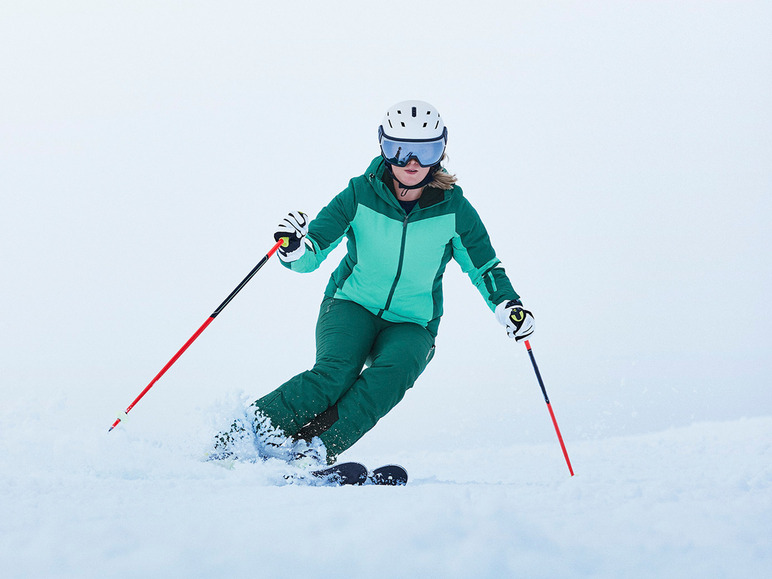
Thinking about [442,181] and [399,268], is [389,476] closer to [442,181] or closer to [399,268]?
[399,268]

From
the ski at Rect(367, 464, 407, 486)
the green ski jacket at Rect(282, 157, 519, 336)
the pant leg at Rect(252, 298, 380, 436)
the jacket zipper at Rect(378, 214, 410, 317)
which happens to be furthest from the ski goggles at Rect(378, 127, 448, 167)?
the ski at Rect(367, 464, 407, 486)

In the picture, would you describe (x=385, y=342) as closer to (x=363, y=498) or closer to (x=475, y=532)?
(x=363, y=498)

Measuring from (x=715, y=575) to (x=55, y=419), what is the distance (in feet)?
8.01

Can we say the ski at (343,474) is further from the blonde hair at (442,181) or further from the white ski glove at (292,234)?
the blonde hair at (442,181)

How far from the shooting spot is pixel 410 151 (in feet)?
9.45

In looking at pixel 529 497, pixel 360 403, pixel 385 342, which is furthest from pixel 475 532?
pixel 385 342

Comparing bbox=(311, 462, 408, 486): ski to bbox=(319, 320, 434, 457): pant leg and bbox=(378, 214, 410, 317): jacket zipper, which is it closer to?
bbox=(319, 320, 434, 457): pant leg

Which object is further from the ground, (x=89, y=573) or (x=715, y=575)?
(x=89, y=573)

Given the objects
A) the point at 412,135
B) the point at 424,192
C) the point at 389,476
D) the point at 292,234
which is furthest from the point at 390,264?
the point at 389,476

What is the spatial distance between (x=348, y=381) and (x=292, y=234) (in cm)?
73

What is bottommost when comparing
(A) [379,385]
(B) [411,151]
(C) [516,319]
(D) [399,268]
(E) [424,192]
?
(A) [379,385]

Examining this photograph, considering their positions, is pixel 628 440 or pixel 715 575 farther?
pixel 628 440

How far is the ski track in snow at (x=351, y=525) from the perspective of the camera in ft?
3.99

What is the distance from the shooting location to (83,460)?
2016 mm
